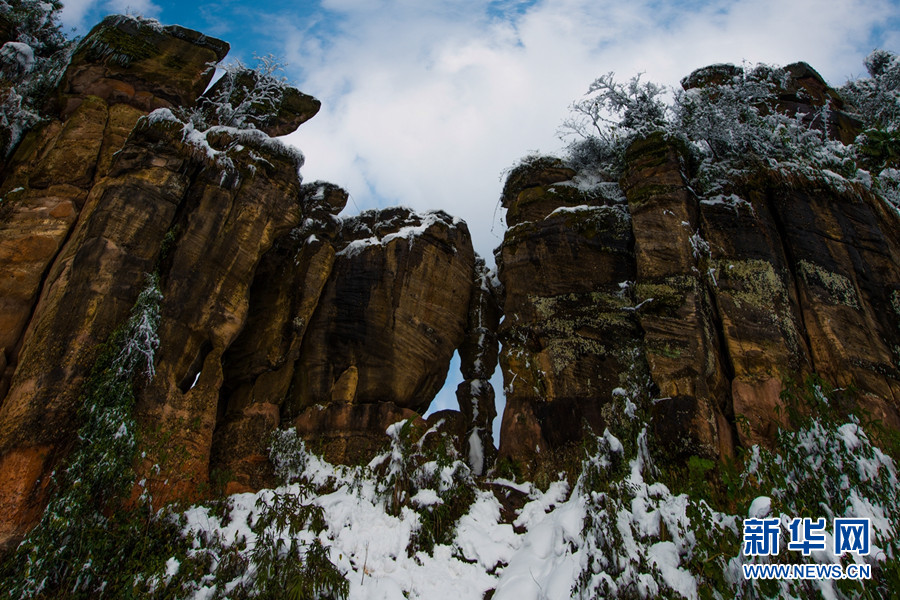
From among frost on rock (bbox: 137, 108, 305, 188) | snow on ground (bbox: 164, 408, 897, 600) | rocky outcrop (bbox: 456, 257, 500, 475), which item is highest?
frost on rock (bbox: 137, 108, 305, 188)

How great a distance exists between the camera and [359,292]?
16.4m

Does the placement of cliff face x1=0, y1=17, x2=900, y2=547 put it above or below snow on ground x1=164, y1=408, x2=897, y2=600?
above

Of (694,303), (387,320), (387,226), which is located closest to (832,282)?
(694,303)

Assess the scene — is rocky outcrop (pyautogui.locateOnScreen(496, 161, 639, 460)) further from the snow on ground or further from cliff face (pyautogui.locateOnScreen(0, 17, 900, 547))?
the snow on ground

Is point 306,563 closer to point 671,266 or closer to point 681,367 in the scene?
point 681,367

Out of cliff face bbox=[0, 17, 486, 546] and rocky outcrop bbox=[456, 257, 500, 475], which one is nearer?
cliff face bbox=[0, 17, 486, 546]

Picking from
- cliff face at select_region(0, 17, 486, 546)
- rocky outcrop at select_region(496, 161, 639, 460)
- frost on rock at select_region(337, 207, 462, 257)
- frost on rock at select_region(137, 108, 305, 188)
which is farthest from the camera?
frost on rock at select_region(337, 207, 462, 257)

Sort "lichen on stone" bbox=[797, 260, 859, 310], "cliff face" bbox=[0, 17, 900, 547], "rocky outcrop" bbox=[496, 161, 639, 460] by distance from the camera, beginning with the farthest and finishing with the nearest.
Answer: "rocky outcrop" bbox=[496, 161, 639, 460] < "lichen on stone" bbox=[797, 260, 859, 310] < "cliff face" bbox=[0, 17, 900, 547]

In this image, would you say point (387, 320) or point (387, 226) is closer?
point (387, 320)

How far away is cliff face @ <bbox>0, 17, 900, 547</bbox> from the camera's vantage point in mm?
11773

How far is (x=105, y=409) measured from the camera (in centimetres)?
1068

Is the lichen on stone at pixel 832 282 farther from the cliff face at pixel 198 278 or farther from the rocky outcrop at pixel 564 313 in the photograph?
Answer: the cliff face at pixel 198 278

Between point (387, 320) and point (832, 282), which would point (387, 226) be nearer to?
point (387, 320)

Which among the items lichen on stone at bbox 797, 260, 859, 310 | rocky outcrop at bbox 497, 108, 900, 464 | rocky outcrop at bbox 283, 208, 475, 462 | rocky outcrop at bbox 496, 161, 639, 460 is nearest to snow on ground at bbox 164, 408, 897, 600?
rocky outcrop at bbox 496, 161, 639, 460
